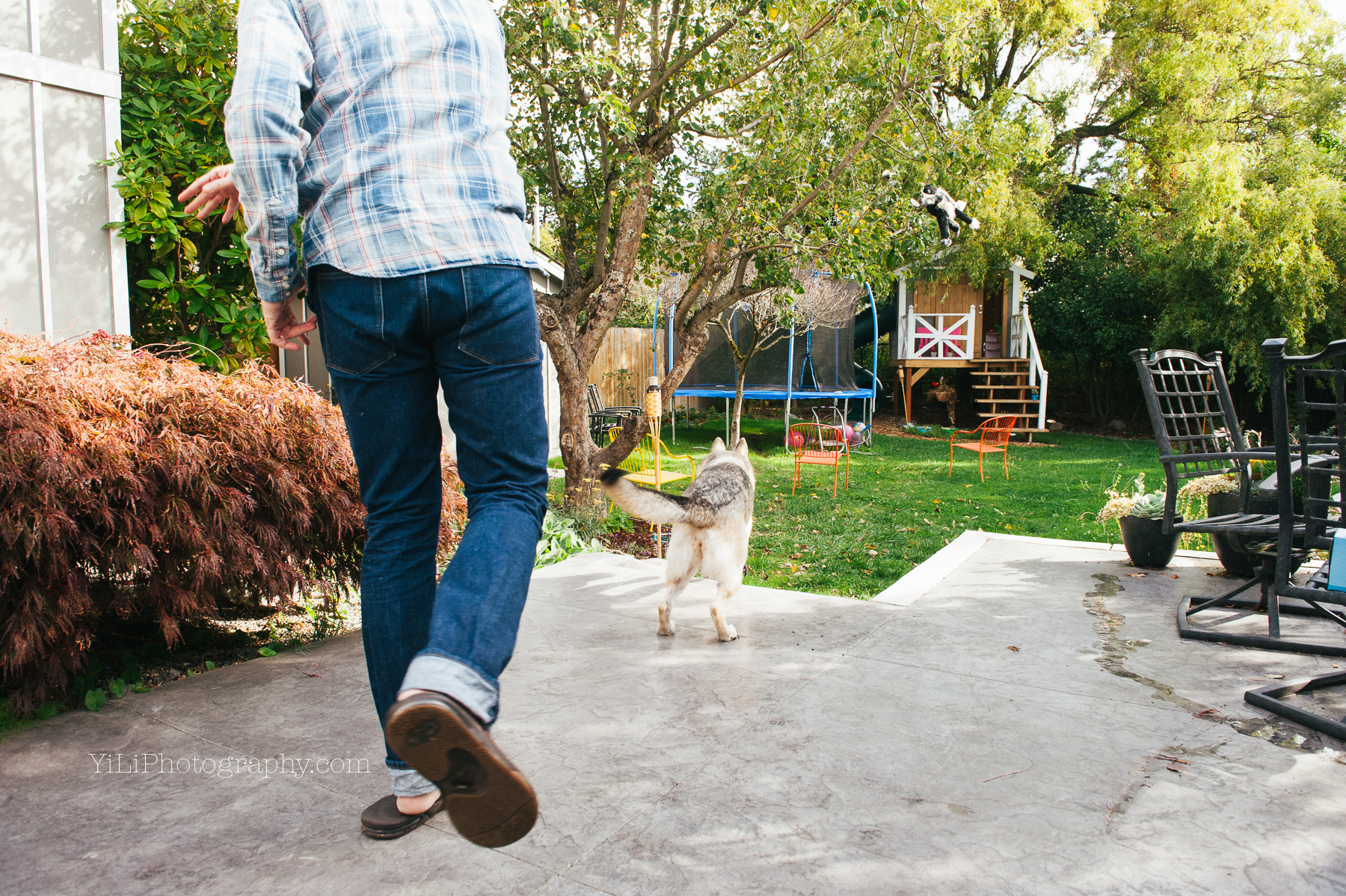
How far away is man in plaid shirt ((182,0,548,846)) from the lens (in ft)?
4.59

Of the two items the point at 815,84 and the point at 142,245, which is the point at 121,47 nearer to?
the point at 142,245

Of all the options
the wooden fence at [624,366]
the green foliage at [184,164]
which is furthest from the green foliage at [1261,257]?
the green foliage at [184,164]

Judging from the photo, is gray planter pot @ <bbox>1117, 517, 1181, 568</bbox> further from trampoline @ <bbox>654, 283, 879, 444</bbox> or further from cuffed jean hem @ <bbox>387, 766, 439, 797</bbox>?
trampoline @ <bbox>654, 283, 879, 444</bbox>

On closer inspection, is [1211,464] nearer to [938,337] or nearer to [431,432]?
[431,432]

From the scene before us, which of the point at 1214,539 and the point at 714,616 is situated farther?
the point at 1214,539

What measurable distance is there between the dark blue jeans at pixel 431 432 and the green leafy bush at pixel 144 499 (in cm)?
119

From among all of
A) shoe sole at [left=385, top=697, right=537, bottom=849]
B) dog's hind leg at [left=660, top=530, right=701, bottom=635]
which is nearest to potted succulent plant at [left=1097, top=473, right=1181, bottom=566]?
dog's hind leg at [left=660, top=530, right=701, bottom=635]

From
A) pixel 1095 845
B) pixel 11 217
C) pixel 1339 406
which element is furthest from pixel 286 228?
pixel 11 217

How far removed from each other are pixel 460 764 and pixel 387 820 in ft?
2.12

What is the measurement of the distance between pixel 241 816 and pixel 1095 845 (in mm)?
1882

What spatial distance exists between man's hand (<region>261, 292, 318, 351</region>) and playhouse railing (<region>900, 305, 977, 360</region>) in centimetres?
1623

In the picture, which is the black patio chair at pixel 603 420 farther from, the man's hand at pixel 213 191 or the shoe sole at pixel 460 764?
the shoe sole at pixel 460 764

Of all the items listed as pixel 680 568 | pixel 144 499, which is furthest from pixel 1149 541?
pixel 144 499

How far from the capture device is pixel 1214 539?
409cm
